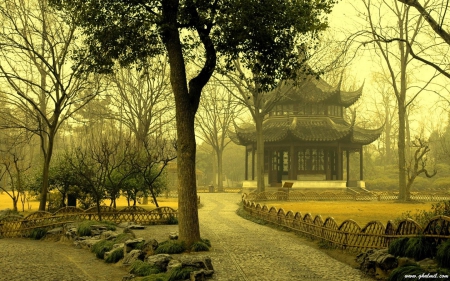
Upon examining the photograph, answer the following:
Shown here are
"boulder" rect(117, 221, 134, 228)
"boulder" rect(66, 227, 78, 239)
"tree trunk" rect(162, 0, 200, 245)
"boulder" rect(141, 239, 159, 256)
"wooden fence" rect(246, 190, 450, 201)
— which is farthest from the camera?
"wooden fence" rect(246, 190, 450, 201)

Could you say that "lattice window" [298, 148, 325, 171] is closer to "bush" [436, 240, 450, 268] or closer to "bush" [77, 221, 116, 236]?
"bush" [77, 221, 116, 236]

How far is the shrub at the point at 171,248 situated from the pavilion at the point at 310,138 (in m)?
28.6

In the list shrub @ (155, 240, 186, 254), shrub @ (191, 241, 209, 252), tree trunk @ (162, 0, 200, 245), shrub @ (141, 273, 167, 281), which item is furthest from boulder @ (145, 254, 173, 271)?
tree trunk @ (162, 0, 200, 245)

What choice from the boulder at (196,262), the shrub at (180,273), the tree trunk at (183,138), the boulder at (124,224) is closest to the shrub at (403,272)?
the boulder at (196,262)

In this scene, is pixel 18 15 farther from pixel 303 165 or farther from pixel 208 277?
pixel 303 165

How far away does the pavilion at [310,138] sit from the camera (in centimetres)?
4162

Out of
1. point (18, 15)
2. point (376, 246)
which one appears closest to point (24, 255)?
point (376, 246)

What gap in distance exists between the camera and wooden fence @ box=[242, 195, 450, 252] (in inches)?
385

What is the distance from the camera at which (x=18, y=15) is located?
23.8 metres

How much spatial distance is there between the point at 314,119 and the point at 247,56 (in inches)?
1193

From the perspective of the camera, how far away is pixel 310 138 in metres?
41.3

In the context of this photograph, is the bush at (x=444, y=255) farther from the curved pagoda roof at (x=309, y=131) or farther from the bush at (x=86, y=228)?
the curved pagoda roof at (x=309, y=131)

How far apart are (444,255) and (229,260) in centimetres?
517

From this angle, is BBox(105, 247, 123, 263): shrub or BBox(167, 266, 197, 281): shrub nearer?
BBox(167, 266, 197, 281): shrub
